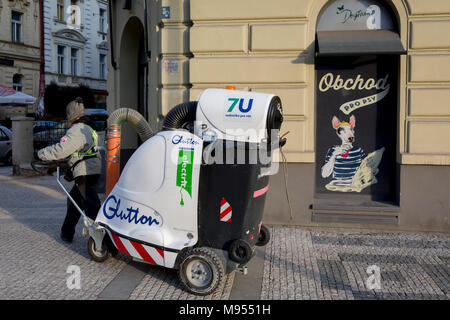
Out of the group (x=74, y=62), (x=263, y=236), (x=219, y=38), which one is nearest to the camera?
(x=263, y=236)

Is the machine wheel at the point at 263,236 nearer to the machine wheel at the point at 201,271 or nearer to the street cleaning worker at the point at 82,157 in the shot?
the machine wheel at the point at 201,271

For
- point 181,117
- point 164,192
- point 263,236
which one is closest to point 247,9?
point 181,117

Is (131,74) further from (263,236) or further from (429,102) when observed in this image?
(263,236)

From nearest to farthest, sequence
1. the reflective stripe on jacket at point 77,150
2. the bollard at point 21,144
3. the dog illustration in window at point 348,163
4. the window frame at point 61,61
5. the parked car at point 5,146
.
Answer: the reflective stripe on jacket at point 77,150 → the dog illustration in window at point 348,163 → the bollard at point 21,144 → the parked car at point 5,146 → the window frame at point 61,61

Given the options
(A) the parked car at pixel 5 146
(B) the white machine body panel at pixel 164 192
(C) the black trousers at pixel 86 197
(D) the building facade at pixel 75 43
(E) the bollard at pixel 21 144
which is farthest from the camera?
(D) the building facade at pixel 75 43

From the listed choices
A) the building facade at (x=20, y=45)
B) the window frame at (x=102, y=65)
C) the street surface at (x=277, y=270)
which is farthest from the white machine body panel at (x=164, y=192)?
the window frame at (x=102, y=65)

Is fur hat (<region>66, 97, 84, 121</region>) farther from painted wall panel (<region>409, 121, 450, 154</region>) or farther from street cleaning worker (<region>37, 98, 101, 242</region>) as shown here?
painted wall panel (<region>409, 121, 450, 154</region>)

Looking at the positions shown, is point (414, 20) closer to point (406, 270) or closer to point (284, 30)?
point (284, 30)

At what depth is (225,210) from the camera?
460 centimetres

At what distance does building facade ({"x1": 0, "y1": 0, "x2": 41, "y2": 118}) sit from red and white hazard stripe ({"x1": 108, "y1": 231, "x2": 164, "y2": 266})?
28620 mm

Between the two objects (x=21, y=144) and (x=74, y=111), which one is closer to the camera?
(x=74, y=111)

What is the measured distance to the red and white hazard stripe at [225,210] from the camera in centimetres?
459

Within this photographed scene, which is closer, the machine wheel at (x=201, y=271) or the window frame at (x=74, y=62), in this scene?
the machine wheel at (x=201, y=271)

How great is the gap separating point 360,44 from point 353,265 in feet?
10.0
